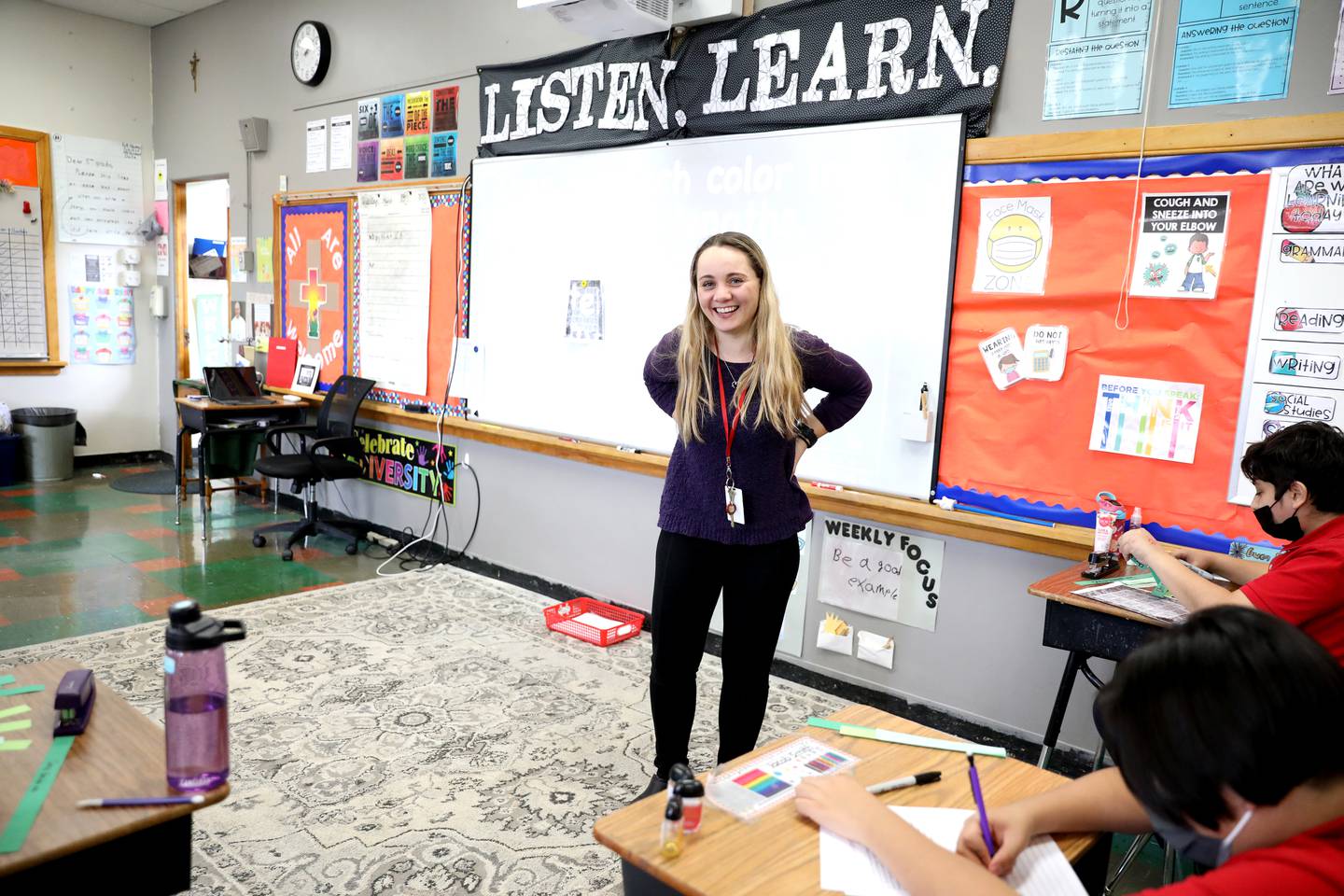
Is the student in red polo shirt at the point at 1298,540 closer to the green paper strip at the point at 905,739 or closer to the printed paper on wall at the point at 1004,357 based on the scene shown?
the green paper strip at the point at 905,739

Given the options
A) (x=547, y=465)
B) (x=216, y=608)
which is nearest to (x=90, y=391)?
(x=216, y=608)

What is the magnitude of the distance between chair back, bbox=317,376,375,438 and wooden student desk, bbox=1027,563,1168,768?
3.90m

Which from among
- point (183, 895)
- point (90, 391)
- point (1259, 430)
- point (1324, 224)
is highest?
point (1324, 224)

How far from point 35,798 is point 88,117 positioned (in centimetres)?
716

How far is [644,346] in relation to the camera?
3.82 metres

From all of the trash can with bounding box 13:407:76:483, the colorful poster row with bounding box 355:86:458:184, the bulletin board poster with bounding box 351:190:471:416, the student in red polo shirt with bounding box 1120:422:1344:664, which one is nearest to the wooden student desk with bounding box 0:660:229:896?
the student in red polo shirt with bounding box 1120:422:1344:664

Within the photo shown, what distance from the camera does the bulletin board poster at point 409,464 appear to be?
16.3 ft

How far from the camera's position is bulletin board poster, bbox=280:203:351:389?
17.9ft

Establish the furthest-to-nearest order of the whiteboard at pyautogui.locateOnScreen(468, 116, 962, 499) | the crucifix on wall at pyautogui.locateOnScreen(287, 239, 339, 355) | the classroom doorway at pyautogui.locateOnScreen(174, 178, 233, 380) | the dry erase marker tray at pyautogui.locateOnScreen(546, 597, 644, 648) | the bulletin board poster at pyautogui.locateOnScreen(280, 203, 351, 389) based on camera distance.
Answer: the classroom doorway at pyautogui.locateOnScreen(174, 178, 233, 380), the crucifix on wall at pyautogui.locateOnScreen(287, 239, 339, 355), the bulletin board poster at pyautogui.locateOnScreen(280, 203, 351, 389), the dry erase marker tray at pyautogui.locateOnScreen(546, 597, 644, 648), the whiteboard at pyautogui.locateOnScreen(468, 116, 962, 499)

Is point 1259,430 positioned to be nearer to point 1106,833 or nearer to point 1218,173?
point 1218,173

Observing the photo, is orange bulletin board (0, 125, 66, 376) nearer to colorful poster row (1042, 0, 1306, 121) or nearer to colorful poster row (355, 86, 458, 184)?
colorful poster row (355, 86, 458, 184)

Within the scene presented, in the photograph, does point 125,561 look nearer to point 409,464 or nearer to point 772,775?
point 409,464

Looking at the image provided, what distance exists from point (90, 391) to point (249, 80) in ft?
9.19

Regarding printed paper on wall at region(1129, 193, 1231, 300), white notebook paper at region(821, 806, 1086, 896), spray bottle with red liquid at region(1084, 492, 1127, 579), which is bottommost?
white notebook paper at region(821, 806, 1086, 896)
